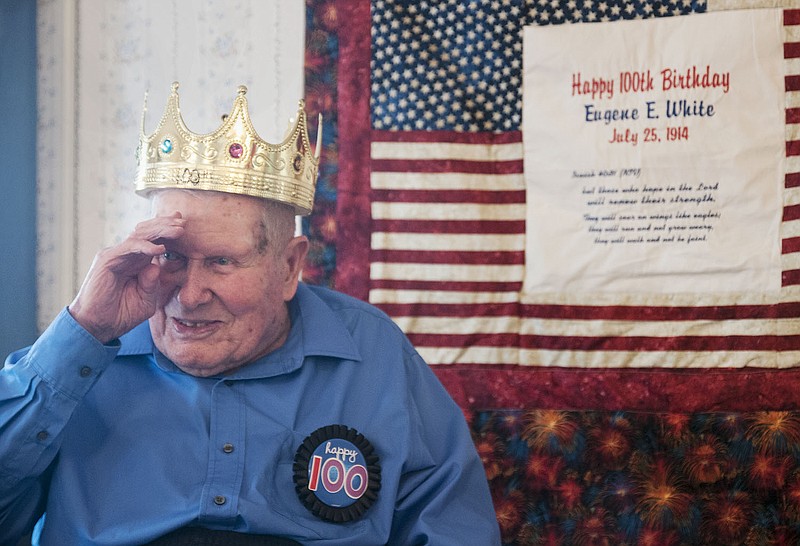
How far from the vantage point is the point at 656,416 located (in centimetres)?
287

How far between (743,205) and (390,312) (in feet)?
4.22

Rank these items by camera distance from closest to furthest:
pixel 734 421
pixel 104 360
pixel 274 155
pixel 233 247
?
pixel 104 360 < pixel 233 247 < pixel 274 155 < pixel 734 421

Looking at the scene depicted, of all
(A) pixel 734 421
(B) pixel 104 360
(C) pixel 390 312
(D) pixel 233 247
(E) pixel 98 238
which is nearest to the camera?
(B) pixel 104 360

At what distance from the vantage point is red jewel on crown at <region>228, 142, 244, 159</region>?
183 centimetres

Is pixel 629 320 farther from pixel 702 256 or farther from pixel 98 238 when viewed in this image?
pixel 98 238

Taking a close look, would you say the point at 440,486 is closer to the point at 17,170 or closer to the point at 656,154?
the point at 656,154

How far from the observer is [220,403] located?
1715 mm

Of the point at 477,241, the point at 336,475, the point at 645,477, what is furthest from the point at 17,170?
the point at 645,477

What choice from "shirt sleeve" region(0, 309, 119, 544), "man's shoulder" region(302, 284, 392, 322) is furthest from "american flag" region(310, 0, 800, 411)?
"shirt sleeve" region(0, 309, 119, 544)

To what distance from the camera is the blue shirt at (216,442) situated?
155cm

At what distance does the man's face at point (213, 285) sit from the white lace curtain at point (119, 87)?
1.41 m

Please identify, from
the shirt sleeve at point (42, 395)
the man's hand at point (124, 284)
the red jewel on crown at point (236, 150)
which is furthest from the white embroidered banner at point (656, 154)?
the shirt sleeve at point (42, 395)

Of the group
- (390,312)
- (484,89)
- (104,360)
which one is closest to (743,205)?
(484,89)

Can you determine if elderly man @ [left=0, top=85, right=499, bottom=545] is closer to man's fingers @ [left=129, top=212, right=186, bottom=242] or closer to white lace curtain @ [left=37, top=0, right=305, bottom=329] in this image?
man's fingers @ [left=129, top=212, right=186, bottom=242]
